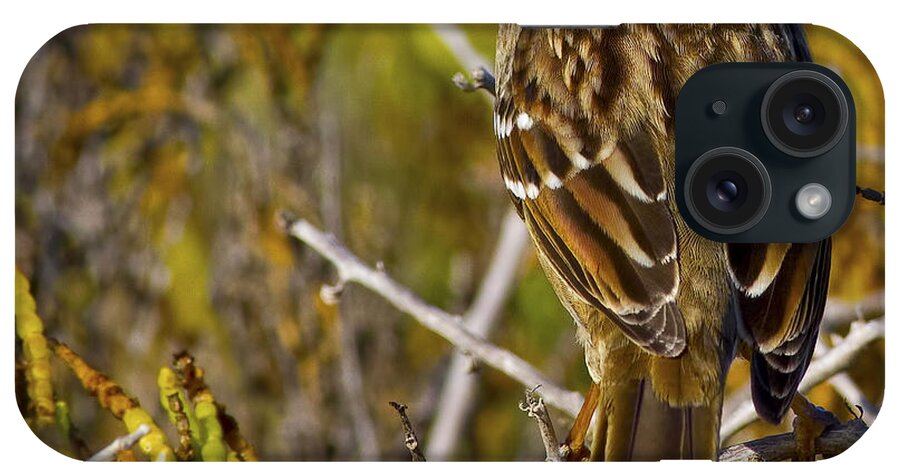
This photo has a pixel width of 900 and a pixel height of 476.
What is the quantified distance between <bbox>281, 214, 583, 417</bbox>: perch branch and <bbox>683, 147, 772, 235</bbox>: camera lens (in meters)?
0.44

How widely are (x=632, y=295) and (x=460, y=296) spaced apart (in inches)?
14.1

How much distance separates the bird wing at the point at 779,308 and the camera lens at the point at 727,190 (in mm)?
53

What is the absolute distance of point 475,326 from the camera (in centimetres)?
371

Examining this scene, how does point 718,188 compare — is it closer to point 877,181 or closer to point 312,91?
point 877,181

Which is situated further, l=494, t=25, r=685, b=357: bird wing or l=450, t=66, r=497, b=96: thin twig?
l=450, t=66, r=497, b=96: thin twig

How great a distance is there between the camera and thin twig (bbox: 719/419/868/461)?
3.67m

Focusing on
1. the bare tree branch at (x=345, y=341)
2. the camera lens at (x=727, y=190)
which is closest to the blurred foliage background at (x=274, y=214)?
the bare tree branch at (x=345, y=341)

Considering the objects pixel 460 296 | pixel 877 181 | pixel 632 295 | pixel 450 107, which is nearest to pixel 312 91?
pixel 450 107

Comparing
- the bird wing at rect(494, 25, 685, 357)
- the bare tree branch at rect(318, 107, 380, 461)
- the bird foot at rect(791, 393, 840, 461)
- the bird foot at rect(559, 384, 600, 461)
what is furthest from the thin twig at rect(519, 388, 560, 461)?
the bird foot at rect(791, 393, 840, 461)

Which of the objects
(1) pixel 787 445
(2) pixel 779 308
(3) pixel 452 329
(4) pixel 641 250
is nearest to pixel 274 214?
(3) pixel 452 329

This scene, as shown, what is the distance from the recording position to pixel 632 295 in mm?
3570

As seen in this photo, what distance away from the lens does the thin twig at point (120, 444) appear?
3730 millimetres

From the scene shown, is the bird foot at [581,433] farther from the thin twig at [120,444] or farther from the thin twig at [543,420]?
the thin twig at [120,444]

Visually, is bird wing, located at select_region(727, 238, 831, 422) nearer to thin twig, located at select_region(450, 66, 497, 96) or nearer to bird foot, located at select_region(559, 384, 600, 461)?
bird foot, located at select_region(559, 384, 600, 461)
